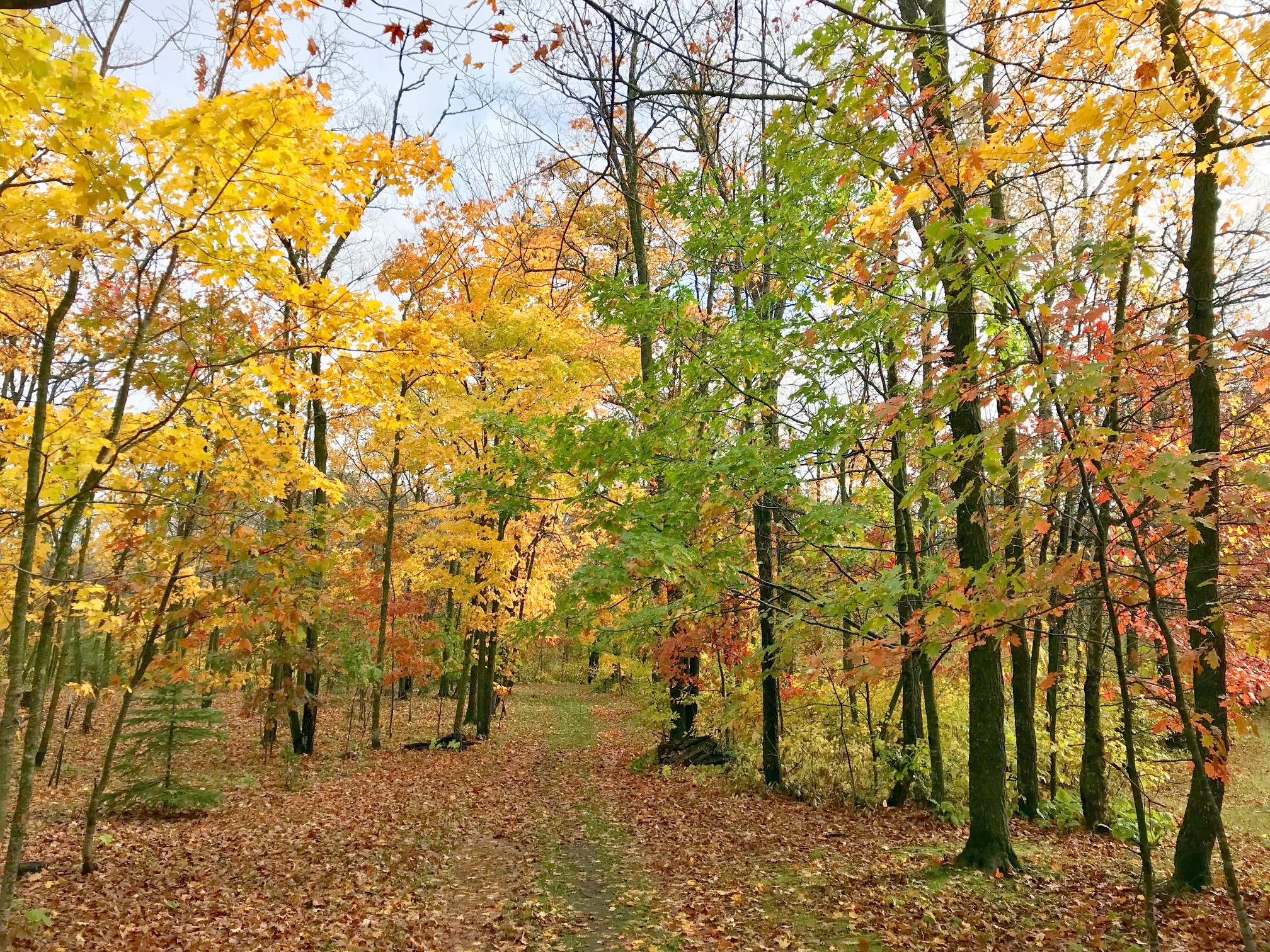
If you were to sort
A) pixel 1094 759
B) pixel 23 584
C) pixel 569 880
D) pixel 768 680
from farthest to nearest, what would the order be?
pixel 768 680
pixel 1094 759
pixel 569 880
pixel 23 584

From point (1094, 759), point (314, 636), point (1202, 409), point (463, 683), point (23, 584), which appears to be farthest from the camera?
point (463, 683)

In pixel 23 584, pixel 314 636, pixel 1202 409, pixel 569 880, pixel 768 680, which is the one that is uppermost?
pixel 1202 409

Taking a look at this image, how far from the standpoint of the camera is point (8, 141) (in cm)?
350

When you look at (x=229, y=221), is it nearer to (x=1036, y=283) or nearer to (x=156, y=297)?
(x=156, y=297)

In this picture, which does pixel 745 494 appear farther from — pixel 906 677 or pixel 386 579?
pixel 386 579

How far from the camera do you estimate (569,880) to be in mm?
7094

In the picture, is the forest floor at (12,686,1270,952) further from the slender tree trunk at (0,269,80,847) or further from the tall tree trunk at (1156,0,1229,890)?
the slender tree trunk at (0,269,80,847)

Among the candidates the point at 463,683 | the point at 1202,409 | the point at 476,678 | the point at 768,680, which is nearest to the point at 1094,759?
the point at 768,680

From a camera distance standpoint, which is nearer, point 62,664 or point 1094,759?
point 1094,759

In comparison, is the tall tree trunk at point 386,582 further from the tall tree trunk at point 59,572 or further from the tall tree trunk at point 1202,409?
the tall tree trunk at point 1202,409

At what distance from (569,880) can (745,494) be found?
4553 mm

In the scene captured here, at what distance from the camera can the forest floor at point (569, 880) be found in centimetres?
520

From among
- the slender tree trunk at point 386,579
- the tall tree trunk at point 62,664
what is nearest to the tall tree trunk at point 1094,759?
the slender tree trunk at point 386,579

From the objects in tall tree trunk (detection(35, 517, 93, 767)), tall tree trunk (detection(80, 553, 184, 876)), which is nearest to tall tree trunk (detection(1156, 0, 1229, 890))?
tall tree trunk (detection(80, 553, 184, 876))
